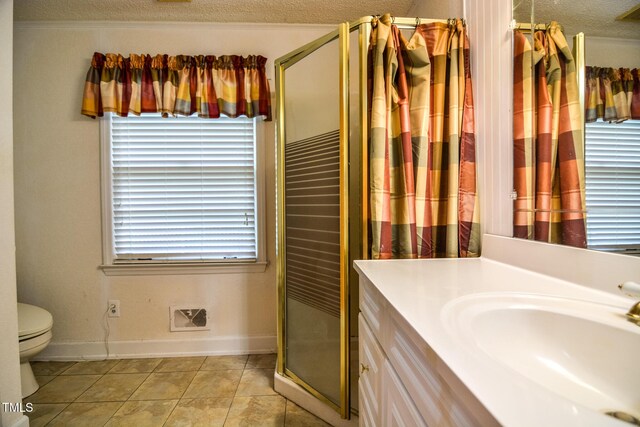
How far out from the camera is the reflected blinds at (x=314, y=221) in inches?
52.3

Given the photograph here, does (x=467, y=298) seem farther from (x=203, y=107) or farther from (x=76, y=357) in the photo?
(x=76, y=357)

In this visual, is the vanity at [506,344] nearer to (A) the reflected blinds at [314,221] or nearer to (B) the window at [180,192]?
(A) the reflected blinds at [314,221]

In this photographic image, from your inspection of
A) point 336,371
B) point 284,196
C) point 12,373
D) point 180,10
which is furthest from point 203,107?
point 336,371

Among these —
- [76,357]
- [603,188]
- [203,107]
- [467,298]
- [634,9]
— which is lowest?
[76,357]

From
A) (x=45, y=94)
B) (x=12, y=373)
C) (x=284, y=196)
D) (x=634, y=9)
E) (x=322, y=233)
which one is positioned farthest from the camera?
(x=45, y=94)

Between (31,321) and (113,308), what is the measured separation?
450mm

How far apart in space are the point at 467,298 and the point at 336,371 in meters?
0.96

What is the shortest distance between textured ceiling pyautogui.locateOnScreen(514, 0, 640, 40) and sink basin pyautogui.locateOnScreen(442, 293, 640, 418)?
2.17 feet

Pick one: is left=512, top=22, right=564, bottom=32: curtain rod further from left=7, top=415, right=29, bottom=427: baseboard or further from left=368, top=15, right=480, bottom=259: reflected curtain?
left=7, top=415, right=29, bottom=427: baseboard

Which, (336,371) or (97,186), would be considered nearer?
(336,371)

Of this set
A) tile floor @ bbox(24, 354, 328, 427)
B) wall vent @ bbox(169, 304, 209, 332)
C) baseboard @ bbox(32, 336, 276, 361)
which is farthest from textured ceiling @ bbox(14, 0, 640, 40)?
tile floor @ bbox(24, 354, 328, 427)

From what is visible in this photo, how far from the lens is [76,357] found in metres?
2.01

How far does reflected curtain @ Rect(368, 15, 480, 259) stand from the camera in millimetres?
1180

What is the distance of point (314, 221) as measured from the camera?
4.71 ft
